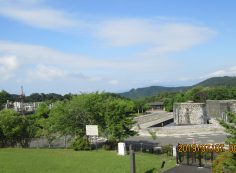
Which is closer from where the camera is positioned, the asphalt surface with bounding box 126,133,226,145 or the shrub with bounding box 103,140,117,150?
the shrub with bounding box 103,140,117,150

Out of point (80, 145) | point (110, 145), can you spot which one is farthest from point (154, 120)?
point (80, 145)

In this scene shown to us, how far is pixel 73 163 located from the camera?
2264 centimetres

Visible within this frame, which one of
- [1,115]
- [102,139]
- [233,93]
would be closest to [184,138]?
[102,139]

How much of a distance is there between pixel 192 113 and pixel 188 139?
14.4 m

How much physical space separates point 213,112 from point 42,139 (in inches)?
1353

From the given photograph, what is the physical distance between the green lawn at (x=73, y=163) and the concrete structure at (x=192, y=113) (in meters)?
30.7

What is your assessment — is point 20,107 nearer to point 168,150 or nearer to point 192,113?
point 192,113

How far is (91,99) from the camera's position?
35094 millimetres

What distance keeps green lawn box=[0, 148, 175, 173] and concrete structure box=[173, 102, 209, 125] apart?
30.7 metres

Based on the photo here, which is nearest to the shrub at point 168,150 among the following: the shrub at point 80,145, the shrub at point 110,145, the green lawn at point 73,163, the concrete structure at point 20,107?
the green lawn at point 73,163

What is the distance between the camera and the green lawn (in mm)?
20594

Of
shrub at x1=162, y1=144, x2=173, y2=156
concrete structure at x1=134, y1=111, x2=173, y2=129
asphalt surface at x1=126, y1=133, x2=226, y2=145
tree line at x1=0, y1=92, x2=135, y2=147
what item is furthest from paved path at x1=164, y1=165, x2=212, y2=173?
concrete structure at x1=134, y1=111, x2=173, y2=129

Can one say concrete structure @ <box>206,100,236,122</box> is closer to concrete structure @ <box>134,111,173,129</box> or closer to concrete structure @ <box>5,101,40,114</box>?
concrete structure @ <box>134,111,173,129</box>

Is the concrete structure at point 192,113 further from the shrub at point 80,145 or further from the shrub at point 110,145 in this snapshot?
the shrub at point 80,145
